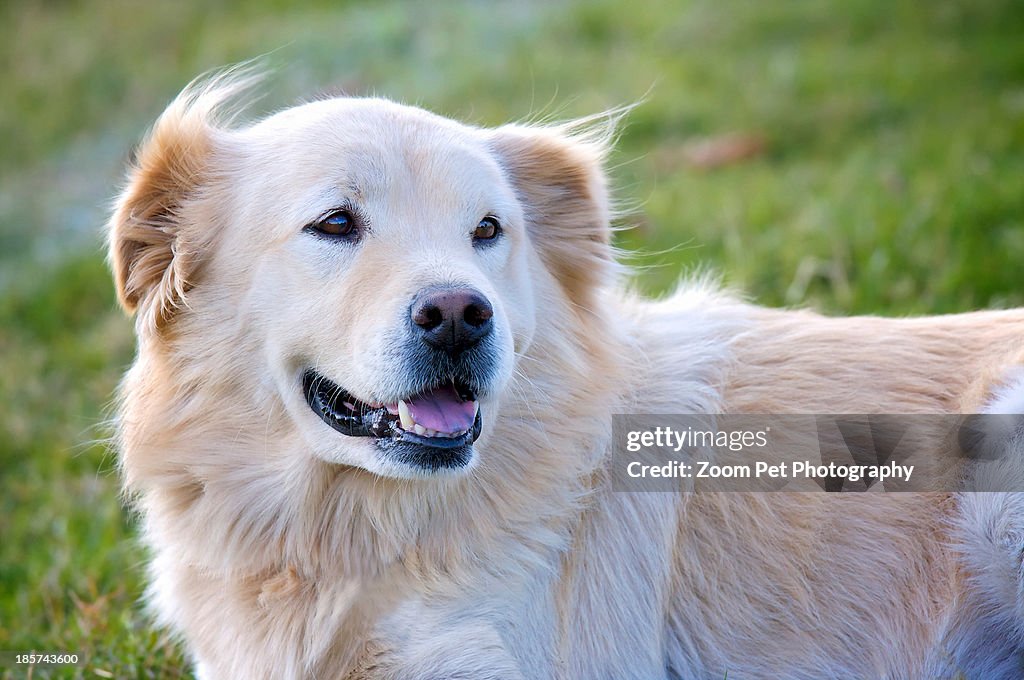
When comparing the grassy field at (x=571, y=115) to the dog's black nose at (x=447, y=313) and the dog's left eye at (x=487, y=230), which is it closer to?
the dog's left eye at (x=487, y=230)

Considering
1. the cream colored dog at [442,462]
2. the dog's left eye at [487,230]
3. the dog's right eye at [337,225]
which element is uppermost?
the dog's right eye at [337,225]

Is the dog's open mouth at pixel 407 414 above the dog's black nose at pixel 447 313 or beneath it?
beneath

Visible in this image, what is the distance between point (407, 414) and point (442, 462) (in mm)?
184

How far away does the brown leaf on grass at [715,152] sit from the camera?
9461 mm

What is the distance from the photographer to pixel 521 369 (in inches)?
147

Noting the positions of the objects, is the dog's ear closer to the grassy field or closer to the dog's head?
the dog's head

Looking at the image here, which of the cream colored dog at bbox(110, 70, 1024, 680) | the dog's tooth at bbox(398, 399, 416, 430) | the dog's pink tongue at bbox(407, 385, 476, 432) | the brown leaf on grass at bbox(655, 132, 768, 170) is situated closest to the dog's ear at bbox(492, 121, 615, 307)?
the cream colored dog at bbox(110, 70, 1024, 680)

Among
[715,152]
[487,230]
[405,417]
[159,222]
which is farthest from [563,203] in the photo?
[715,152]

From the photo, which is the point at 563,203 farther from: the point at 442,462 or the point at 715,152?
the point at 715,152

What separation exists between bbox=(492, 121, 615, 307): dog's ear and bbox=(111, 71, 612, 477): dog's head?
0.04 meters

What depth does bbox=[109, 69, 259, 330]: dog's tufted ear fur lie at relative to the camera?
Answer: 3641 mm

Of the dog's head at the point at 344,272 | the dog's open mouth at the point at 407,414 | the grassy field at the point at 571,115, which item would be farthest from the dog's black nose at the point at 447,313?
the grassy field at the point at 571,115

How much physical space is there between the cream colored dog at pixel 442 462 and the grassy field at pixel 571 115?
93 centimetres

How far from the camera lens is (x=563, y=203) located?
413 cm
